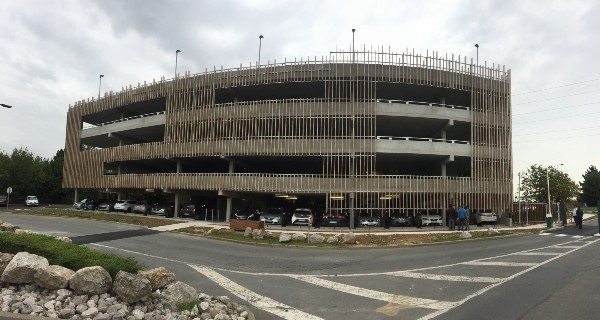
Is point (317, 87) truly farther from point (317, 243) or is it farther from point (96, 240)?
point (96, 240)

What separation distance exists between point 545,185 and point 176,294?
5983cm

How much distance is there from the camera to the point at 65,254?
316 inches

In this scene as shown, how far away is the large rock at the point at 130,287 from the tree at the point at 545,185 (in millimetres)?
59688

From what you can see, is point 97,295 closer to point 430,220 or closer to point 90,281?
point 90,281

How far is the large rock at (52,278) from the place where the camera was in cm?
735

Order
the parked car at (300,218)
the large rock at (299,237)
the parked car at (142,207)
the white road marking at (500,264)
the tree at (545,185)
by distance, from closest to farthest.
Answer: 1. the white road marking at (500,264)
2. the large rock at (299,237)
3. the parked car at (300,218)
4. the parked car at (142,207)
5. the tree at (545,185)

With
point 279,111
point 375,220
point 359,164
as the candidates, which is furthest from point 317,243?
point 279,111

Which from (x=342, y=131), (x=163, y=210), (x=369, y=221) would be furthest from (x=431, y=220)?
(x=163, y=210)

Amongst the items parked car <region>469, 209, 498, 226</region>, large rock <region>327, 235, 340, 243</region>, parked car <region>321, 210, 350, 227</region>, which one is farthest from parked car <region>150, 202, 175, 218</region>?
parked car <region>469, 209, 498, 226</region>

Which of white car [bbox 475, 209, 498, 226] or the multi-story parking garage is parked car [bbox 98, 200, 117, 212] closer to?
the multi-story parking garage

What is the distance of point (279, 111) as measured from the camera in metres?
29.0

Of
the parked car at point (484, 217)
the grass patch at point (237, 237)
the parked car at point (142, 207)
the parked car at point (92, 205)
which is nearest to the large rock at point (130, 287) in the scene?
the grass patch at point (237, 237)

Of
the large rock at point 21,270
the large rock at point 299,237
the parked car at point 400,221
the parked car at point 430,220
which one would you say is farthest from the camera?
the parked car at point 430,220

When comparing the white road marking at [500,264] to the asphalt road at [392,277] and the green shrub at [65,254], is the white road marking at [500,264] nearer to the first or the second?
the asphalt road at [392,277]
